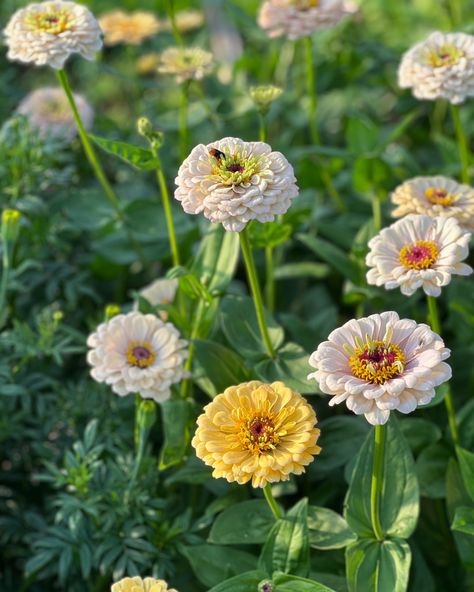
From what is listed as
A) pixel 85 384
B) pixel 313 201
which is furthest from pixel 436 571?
pixel 313 201

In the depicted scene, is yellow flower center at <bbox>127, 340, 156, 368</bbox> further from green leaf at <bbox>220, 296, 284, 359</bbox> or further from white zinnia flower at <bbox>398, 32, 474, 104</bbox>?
white zinnia flower at <bbox>398, 32, 474, 104</bbox>

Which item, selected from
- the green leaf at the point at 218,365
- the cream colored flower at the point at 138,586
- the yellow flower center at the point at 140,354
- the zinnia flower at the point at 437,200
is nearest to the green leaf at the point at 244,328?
the green leaf at the point at 218,365

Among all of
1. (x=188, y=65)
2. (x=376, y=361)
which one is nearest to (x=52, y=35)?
(x=188, y=65)

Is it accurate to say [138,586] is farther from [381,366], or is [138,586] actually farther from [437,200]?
[437,200]

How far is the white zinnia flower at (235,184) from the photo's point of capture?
967 millimetres

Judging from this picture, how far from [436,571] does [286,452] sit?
20.3 inches

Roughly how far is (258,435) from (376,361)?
0.48 ft

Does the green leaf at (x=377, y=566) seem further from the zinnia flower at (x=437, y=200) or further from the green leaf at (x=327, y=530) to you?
the zinnia flower at (x=437, y=200)

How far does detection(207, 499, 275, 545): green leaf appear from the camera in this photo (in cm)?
113

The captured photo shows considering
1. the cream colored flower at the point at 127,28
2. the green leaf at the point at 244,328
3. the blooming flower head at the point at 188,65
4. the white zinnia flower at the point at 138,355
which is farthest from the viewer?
the cream colored flower at the point at 127,28

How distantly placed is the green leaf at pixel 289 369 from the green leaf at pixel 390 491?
12cm

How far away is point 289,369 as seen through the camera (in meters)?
1.22

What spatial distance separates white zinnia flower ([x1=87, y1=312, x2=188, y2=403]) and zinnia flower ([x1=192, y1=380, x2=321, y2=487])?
164 mm

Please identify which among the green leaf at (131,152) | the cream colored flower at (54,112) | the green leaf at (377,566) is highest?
the green leaf at (131,152)
